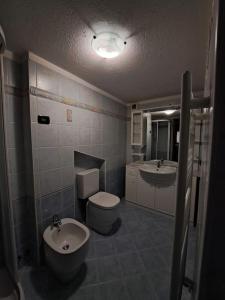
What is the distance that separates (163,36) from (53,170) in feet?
5.31

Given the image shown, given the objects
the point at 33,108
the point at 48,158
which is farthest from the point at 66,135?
the point at 33,108

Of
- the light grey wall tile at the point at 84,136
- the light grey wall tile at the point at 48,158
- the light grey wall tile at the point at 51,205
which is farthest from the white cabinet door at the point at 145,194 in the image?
the light grey wall tile at the point at 48,158

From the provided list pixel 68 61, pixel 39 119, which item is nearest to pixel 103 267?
pixel 39 119

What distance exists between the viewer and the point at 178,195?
466mm

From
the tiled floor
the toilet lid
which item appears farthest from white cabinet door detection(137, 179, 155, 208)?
the toilet lid

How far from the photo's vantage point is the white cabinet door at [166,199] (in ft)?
7.57

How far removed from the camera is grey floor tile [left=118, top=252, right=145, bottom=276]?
4.67 feet

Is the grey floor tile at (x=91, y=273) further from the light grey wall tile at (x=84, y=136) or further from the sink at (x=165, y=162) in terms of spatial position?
the sink at (x=165, y=162)

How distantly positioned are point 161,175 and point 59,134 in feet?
5.75

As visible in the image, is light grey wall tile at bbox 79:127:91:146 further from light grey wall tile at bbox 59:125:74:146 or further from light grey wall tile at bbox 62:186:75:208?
light grey wall tile at bbox 62:186:75:208

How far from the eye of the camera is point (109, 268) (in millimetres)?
1455

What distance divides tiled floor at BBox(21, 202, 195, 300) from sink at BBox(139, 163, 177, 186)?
2.38 ft

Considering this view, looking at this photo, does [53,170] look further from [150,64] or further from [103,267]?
[150,64]

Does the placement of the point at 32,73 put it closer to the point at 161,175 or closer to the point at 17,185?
the point at 17,185
